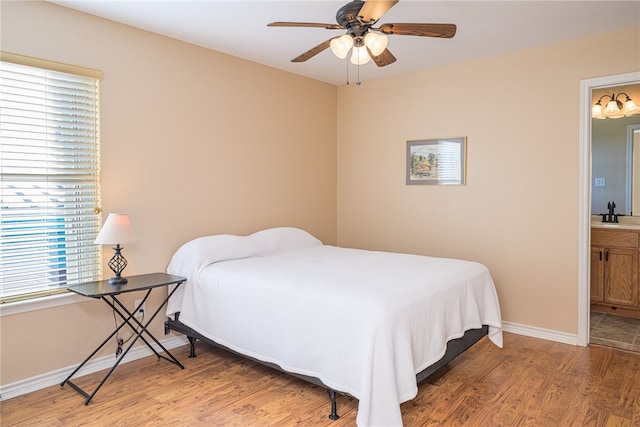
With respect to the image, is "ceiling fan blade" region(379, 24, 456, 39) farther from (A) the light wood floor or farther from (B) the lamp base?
(B) the lamp base

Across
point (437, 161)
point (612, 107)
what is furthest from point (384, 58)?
point (612, 107)

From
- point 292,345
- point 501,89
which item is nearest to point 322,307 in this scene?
point 292,345

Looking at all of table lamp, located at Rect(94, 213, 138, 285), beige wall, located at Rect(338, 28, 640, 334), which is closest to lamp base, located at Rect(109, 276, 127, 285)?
table lamp, located at Rect(94, 213, 138, 285)

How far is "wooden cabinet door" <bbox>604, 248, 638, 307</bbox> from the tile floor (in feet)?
0.58

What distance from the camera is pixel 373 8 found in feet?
7.02

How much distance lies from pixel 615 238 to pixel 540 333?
4.45 ft

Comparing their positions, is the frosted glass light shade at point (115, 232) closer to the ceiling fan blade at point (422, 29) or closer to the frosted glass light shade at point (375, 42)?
the frosted glass light shade at point (375, 42)

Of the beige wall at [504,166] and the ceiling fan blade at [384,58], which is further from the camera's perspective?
the beige wall at [504,166]

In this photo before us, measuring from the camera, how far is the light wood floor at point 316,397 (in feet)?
7.88

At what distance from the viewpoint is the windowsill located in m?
2.65

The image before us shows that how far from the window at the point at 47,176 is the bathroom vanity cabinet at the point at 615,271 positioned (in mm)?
4548

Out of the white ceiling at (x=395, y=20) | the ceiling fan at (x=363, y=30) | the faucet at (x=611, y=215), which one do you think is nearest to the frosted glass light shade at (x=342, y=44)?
the ceiling fan at (x=363, y=30)

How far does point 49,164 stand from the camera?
2.83 meters

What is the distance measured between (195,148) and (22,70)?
129 cm
